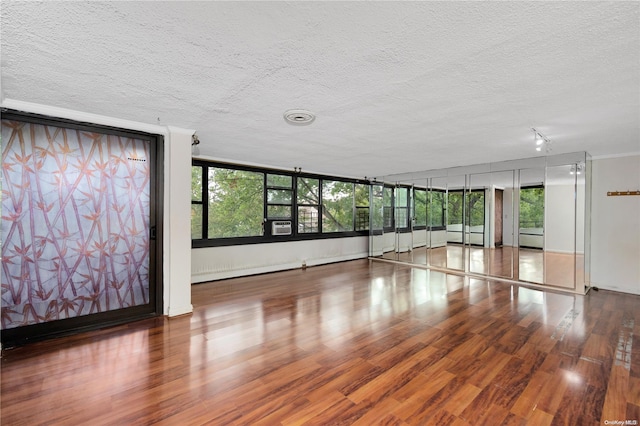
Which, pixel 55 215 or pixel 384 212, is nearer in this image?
pixel 55 215

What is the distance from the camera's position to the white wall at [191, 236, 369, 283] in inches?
207

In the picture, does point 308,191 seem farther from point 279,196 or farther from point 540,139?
point 540,139

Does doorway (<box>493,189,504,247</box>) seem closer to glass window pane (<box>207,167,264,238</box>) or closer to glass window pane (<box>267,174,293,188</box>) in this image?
glass window pane (<box>267,174,293,188</box>)

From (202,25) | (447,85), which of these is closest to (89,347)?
(202,25)

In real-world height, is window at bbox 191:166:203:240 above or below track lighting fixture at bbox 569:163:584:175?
below

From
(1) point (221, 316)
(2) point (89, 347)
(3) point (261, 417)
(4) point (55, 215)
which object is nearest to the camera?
(3) point (261, 417)

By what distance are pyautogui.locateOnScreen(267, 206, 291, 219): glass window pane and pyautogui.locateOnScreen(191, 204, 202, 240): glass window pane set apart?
4.73 ft

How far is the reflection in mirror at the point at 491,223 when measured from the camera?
550 centimetres

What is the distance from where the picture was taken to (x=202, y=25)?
5.10ft

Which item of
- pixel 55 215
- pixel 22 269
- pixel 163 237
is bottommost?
pixel 22 269

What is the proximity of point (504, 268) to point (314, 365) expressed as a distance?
5235mm

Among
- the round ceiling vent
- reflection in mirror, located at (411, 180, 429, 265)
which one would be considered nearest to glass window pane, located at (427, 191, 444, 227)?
reflection in mirror, located at (411, 180, 429, 265)

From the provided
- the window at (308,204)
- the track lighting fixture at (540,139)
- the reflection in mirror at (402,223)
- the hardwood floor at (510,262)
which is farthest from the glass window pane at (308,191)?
the track lighting fixture at (540,139)

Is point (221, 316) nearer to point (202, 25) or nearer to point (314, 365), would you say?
point (314, 365)
